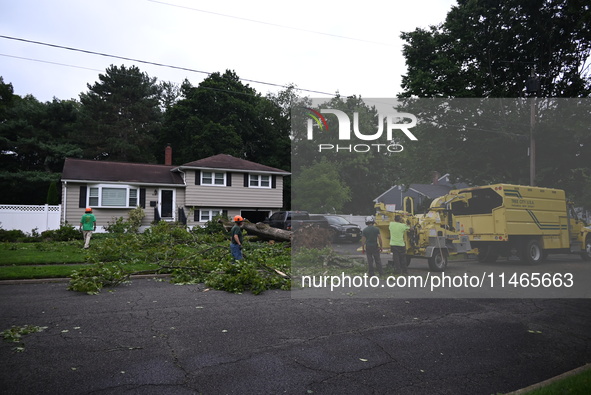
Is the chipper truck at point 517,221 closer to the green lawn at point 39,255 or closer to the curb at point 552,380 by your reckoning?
the curb at point 552,380

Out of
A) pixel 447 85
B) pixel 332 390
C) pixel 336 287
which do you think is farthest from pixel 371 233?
pixel 447 85

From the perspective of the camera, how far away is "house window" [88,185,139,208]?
944 inches

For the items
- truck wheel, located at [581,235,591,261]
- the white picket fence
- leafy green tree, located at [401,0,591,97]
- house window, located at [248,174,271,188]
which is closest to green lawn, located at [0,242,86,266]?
the white picket fence

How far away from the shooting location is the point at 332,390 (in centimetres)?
410

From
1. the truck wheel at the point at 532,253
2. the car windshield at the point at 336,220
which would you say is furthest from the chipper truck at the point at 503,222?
the car windshield at the point at 336,220

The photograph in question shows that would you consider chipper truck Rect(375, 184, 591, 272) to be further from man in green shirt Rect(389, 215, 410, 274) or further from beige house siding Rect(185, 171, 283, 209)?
beige house siding Rect(185, 171, 283, 209)

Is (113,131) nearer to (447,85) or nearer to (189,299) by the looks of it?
(447,85)

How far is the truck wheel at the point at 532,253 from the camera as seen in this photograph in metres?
7.94

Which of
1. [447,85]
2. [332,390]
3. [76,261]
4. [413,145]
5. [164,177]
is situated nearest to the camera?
[332,390]

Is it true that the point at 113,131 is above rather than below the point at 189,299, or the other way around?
above

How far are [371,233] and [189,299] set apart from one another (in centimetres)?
404

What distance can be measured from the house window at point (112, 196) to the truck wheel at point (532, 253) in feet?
73.9

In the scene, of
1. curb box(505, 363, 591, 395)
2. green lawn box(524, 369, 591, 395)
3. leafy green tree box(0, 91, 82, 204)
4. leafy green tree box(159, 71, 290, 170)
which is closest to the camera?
green lawn box(524, 369, 591, 395)

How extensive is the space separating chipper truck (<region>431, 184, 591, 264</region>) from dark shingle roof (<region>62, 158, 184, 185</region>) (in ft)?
70.4
